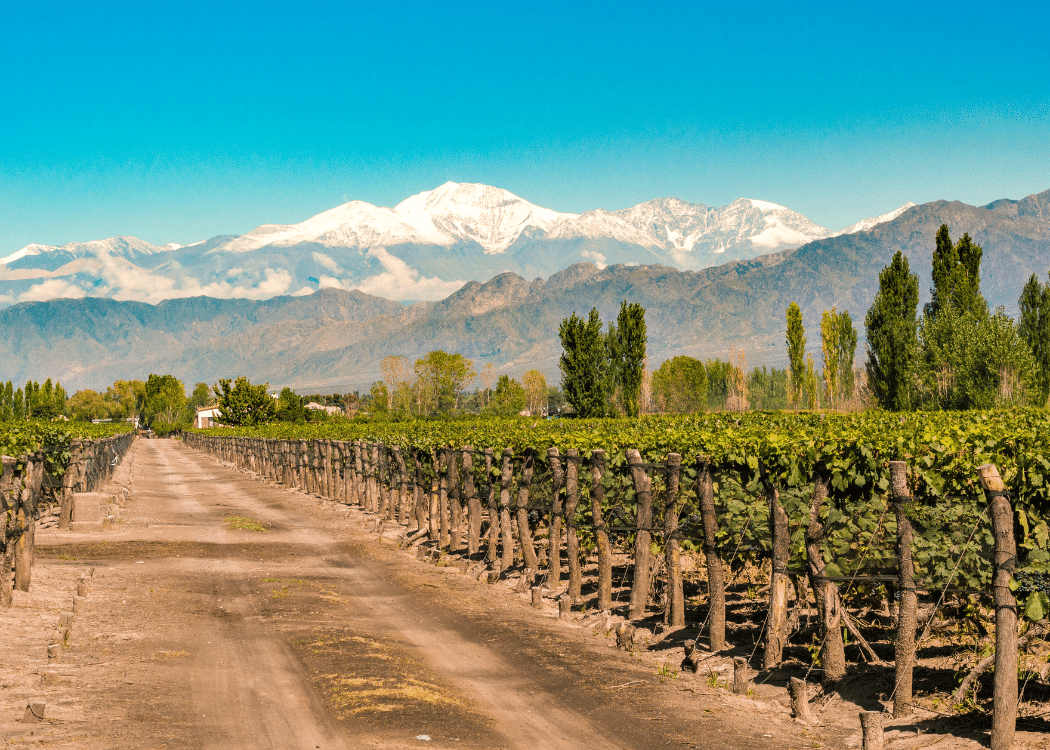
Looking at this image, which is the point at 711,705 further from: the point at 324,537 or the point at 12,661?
the point at 324,537

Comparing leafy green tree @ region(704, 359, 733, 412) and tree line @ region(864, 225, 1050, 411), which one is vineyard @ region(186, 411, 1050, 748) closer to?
tree line @ region(864, 225, 1050, 411)

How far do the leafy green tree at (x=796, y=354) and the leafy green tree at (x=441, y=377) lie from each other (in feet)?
243

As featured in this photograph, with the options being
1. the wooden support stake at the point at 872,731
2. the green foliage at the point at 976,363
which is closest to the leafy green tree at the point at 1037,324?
the green foliage at the point at 976,363

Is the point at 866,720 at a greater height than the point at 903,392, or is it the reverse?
the point at 903,392

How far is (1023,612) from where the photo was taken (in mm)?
7453

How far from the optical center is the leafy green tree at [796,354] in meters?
88.8

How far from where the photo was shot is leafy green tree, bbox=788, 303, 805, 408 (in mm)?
88812

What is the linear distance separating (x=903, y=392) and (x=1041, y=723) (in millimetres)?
57277

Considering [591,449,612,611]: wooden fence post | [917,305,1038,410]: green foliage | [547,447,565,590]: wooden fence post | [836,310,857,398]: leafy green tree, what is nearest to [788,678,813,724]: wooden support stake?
[591,449,612,611]: wooden fence post

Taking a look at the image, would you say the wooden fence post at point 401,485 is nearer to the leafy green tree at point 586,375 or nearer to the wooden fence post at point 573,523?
the wooden fence post at point 573,523

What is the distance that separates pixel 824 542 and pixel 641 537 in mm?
3520

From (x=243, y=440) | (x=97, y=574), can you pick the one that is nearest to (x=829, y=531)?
(x=97, y=574)

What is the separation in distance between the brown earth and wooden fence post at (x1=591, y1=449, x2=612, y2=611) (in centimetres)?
86

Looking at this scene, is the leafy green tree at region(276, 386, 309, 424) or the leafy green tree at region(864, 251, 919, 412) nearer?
the leafy green tree at region(864, 251, 919, 412)
